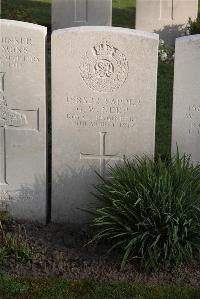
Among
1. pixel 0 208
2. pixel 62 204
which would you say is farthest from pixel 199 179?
pixel 0 208

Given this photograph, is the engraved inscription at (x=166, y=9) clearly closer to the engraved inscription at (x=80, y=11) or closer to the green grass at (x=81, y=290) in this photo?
the engraved inscription at (x=80, y=11)

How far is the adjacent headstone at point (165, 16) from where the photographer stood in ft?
41.0

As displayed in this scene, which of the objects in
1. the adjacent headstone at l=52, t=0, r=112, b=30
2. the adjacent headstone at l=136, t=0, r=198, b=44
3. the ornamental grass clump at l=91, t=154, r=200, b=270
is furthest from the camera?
the adjacent headstone at l=136, t=0, r=198, b=44

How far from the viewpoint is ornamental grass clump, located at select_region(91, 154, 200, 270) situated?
5.71 m

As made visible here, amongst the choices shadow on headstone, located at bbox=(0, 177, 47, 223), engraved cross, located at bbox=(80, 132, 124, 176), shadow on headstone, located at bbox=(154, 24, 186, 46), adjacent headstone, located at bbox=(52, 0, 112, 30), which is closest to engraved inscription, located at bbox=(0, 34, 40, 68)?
engraved cross, located at bbox=(80, 132, 124, 176)

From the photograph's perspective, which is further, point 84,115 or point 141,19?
point 141,19

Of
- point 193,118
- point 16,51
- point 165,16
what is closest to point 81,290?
point 193,118

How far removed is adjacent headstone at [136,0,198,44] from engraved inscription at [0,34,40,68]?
653 centimetres

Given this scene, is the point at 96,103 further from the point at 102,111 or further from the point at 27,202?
the point at 27,202

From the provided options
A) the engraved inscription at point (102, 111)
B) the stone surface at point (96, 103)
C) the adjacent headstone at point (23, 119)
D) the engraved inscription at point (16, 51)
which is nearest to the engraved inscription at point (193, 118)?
the stone surface at point (96, 103)

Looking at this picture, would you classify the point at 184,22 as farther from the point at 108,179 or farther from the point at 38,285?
the point at 38,285

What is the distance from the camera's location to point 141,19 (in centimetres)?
1256

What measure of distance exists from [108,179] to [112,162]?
0.18 m

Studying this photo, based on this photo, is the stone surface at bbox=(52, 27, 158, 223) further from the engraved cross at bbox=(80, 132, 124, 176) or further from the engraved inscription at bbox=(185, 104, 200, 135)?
the engraved inscription at bbox=(185, 104, 200, 135)
